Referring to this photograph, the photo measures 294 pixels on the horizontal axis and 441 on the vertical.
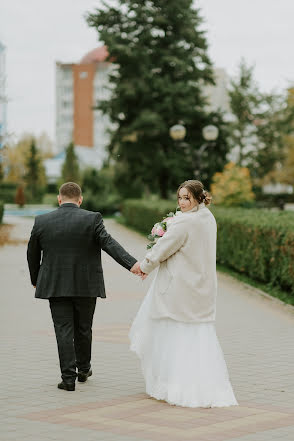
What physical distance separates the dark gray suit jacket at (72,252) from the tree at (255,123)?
69013 millimetres

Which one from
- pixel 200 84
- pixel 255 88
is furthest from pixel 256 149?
pixel 200 84

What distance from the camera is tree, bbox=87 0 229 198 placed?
1645 inches

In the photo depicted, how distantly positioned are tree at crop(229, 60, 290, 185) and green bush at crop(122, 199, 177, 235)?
129 ft

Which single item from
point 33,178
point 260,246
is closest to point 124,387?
point 260,246

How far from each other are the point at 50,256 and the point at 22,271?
1104cm

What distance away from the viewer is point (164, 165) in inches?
1670

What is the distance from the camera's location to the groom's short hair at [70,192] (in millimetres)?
6926

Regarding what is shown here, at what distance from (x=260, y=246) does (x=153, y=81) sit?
93.9 ft

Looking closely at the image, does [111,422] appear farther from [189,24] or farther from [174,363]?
[189,24]

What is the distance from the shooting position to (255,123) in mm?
77750

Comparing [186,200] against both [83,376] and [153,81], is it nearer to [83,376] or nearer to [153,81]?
[83,376]

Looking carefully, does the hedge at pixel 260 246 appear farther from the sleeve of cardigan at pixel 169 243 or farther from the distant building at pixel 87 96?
the distant building at pixel 87 96

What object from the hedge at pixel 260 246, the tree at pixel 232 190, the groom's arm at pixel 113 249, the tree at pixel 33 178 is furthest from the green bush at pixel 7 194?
the groom's arm at pixel 113 249

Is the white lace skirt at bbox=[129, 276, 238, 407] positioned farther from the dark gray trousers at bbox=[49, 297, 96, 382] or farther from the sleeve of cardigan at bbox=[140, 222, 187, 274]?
the dark gray trousers at bbox=[49, 297, 96, 382]
